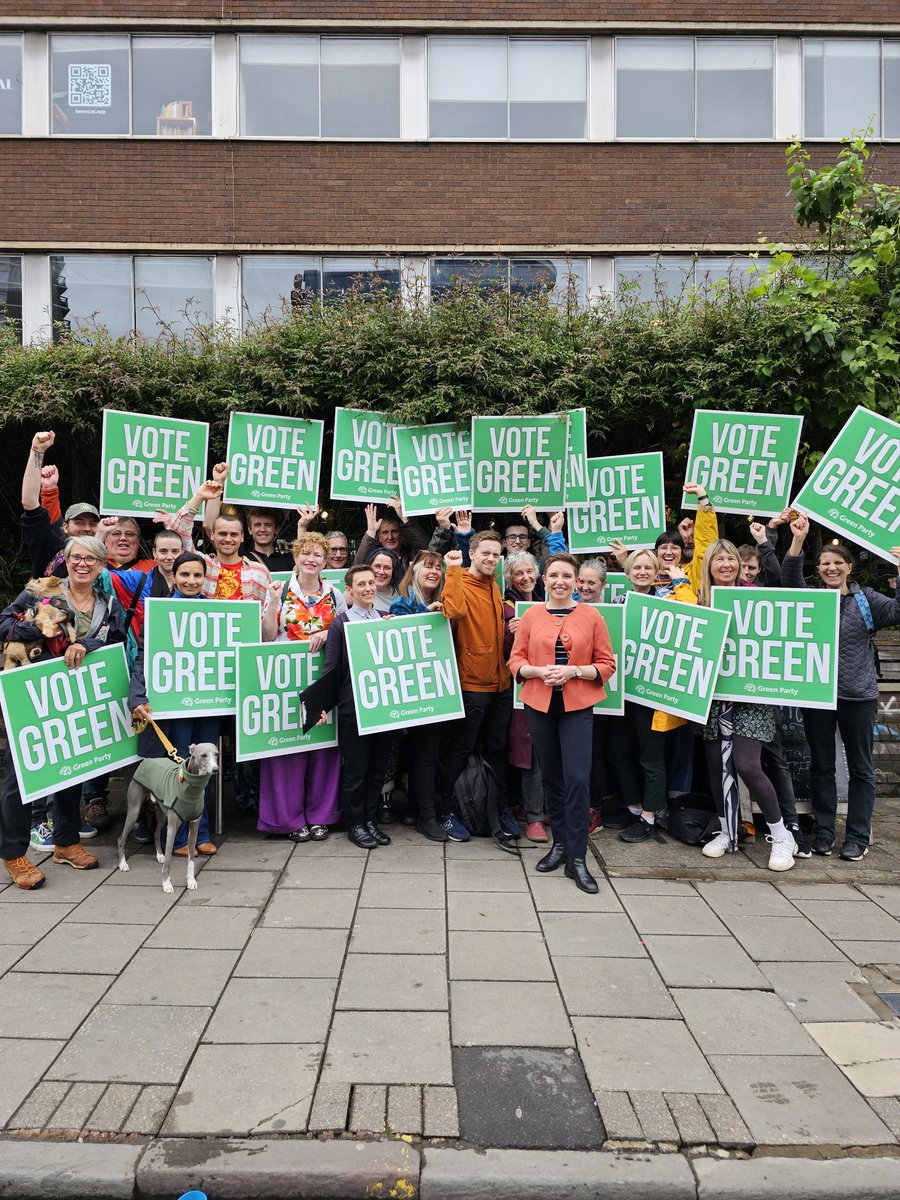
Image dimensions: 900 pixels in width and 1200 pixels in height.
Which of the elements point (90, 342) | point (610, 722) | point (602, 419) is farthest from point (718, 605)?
point (90, 342)

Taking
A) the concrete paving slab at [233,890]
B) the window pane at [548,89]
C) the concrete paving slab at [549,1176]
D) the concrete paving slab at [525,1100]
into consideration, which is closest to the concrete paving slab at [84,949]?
the concrete paving slab at [233,890]

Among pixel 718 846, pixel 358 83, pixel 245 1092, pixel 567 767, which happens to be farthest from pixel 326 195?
pixel 245 1092

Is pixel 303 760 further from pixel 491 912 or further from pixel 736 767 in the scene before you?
pixel 736 767

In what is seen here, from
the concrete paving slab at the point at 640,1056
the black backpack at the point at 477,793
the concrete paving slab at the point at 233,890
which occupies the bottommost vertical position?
the concrete paving slab at the point at 640,1056

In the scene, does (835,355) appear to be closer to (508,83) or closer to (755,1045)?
(755,1045)

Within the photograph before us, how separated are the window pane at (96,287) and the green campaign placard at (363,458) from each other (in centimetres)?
891

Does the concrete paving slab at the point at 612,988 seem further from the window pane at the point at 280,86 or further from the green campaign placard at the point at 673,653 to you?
the window pane at the point at 280,86

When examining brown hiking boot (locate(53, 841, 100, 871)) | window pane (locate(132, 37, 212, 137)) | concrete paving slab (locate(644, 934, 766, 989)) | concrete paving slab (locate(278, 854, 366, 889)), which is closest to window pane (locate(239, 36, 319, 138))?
window pane (locate(132, 37, 212, 137))

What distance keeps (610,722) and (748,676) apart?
3.51ft

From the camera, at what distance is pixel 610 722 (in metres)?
6.47

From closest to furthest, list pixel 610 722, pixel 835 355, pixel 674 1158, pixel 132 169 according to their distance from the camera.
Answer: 1. pixel 674 1158
2. pixel 610 722
3. pixel 835 355
4. pixel 132 169

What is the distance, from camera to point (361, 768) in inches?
241

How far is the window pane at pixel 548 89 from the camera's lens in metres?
14.6

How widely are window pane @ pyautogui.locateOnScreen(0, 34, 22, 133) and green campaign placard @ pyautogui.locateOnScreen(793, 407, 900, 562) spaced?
14.6 m
